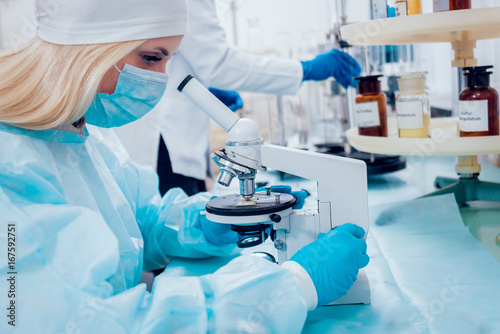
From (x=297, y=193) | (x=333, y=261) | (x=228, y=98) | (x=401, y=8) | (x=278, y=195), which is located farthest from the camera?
(x=228, y=98)

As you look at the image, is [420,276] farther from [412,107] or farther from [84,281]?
[84,281]

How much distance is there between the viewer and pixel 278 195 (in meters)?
0.91

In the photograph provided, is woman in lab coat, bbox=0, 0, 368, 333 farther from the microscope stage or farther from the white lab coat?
the white lab coat

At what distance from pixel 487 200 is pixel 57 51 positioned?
4.06ft

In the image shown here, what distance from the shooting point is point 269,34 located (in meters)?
3.99

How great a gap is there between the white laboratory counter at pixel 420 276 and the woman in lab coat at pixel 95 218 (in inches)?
2.8

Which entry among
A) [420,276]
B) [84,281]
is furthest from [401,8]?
[84,281]

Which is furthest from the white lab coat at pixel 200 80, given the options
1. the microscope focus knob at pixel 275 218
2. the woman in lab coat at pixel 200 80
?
the microscope focus knob at pixel 275 218

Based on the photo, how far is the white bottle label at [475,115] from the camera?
1.17 m

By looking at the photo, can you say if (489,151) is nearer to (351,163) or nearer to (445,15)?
(445,15)

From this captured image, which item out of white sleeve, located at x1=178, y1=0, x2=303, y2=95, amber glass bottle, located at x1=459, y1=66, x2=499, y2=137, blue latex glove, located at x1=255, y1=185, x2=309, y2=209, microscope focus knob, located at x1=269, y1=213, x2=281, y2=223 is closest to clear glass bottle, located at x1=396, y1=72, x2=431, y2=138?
amber glass bottle, located at x1=459, y1=66, x2=499, y2=137

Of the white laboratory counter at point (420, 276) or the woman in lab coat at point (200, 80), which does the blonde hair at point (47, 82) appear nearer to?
the white laboratory counter at point (420, 276)

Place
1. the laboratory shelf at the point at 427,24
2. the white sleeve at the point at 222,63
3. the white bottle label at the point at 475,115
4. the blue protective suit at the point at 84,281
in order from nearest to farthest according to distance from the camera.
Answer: the blue protective suit at the point at 84,281 < the laboratory shelf at the point at 427,24 < the white bottle label at the point at 475,115 < the white sleeve at the point at 222,63

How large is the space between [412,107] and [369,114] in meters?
0.16
